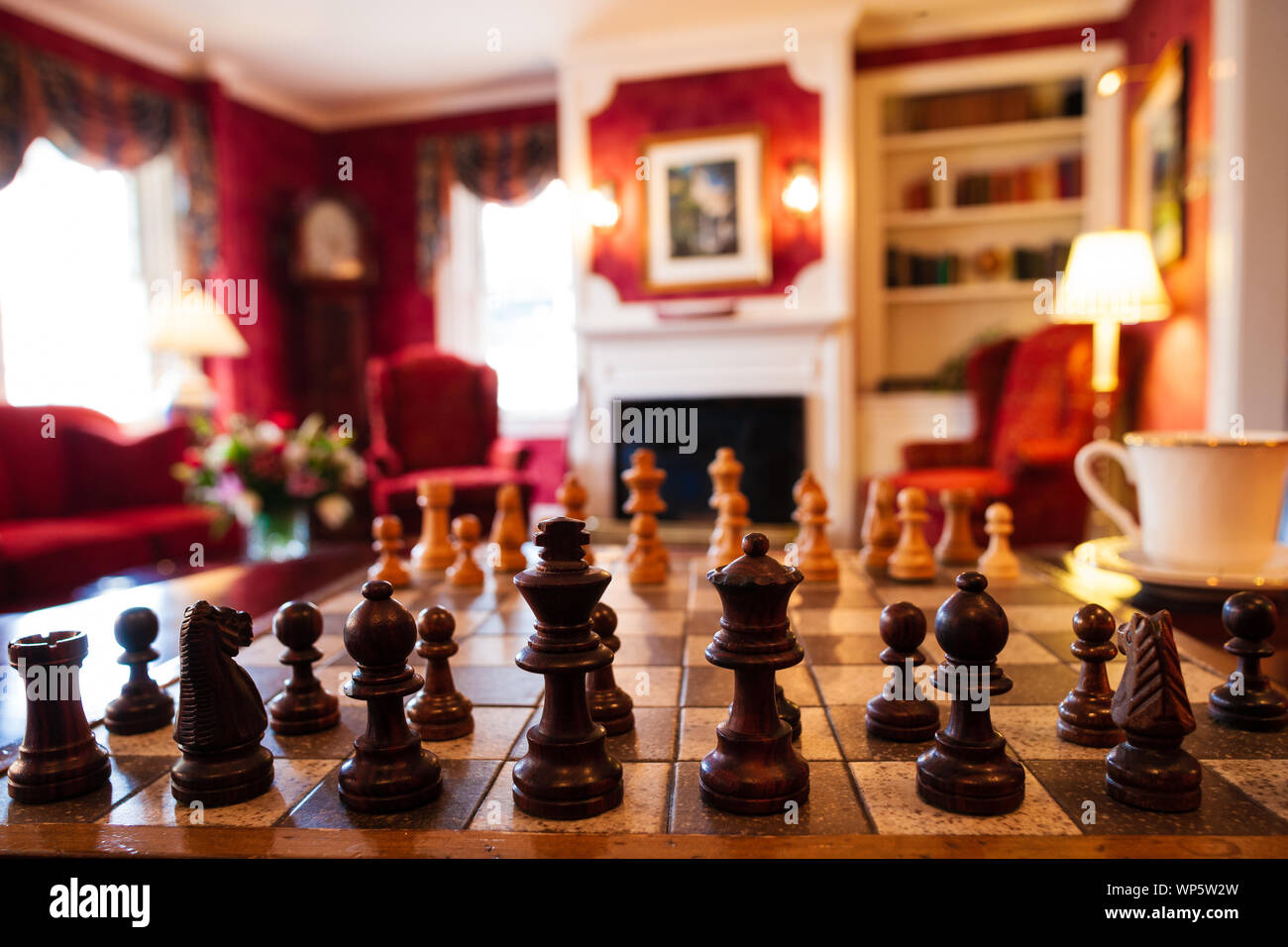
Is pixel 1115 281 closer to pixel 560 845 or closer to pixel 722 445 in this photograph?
pixel 722 445

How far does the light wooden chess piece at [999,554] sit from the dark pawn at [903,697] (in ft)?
2.19

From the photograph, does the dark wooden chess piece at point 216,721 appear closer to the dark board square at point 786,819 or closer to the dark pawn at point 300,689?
the dark pawn at point 300,689

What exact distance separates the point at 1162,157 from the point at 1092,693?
4.08 meters

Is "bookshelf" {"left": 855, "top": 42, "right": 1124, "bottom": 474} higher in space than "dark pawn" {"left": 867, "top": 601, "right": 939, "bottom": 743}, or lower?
higher

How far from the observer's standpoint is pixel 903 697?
0.87 m

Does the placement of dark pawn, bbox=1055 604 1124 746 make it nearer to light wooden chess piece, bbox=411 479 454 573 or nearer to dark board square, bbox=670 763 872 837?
dark board square, bbox=670 763 872 837

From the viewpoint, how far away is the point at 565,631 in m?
0.74

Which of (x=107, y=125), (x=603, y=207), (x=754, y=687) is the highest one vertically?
(x=107, y=125)

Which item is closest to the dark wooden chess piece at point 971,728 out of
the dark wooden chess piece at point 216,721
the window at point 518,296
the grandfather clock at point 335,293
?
the dark wooden chess piece at point 216,721

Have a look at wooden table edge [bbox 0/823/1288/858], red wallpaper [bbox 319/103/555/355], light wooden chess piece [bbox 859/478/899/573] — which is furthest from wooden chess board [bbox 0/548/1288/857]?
red wallpaper [bbox 319/103/555/355]

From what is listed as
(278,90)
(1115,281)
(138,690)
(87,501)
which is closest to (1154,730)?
(138,690)

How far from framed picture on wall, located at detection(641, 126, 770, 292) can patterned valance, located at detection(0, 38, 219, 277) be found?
2875mm

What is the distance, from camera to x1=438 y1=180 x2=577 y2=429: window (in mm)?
6305
